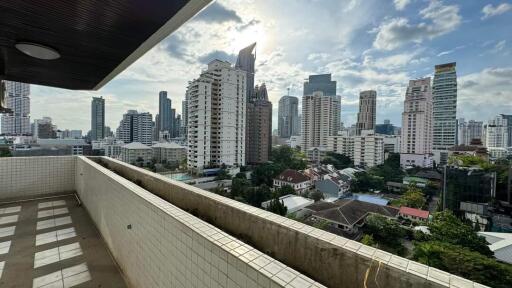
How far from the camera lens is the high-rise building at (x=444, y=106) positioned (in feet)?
118

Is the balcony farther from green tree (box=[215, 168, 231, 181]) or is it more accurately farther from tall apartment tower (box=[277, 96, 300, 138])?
tall apartment tower (box=[277, 96, 300, 138])

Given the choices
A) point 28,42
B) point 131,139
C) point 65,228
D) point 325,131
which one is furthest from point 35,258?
point 131,139

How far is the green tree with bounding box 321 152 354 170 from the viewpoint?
126 ft

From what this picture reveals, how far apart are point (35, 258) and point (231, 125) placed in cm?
2628

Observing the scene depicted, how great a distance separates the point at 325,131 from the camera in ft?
160

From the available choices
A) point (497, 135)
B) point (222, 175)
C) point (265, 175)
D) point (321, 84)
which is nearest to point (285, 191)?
point (265, 175)

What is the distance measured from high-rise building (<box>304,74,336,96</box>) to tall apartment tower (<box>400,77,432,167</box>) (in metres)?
44.6

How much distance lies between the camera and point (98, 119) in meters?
56.8

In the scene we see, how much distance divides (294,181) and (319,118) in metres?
29.0

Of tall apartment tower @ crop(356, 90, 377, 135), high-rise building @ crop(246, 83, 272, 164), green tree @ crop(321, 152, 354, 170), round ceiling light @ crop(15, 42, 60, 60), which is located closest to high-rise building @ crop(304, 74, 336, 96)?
tall apartment tower @ crop(356, 90, 377, 135)

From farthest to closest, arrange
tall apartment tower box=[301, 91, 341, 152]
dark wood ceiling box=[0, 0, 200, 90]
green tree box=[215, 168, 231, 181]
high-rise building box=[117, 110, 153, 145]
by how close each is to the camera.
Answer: high-rise building box=[117, 110, 153, 145] → tall apartment tower box=[301, 91, 341, 152] → green tree box=[215, 168, 231, 181] → dark wood ceiling box=[0, 0, 200, 90]

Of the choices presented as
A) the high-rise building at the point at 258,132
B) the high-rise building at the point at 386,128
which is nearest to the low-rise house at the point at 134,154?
Answer: the high-rise building at the point at 258,132

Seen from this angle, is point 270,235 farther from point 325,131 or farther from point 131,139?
point 131,139

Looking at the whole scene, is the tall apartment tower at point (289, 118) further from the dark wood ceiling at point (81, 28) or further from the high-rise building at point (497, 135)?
the dark wood ceiling at point (81, 28)
